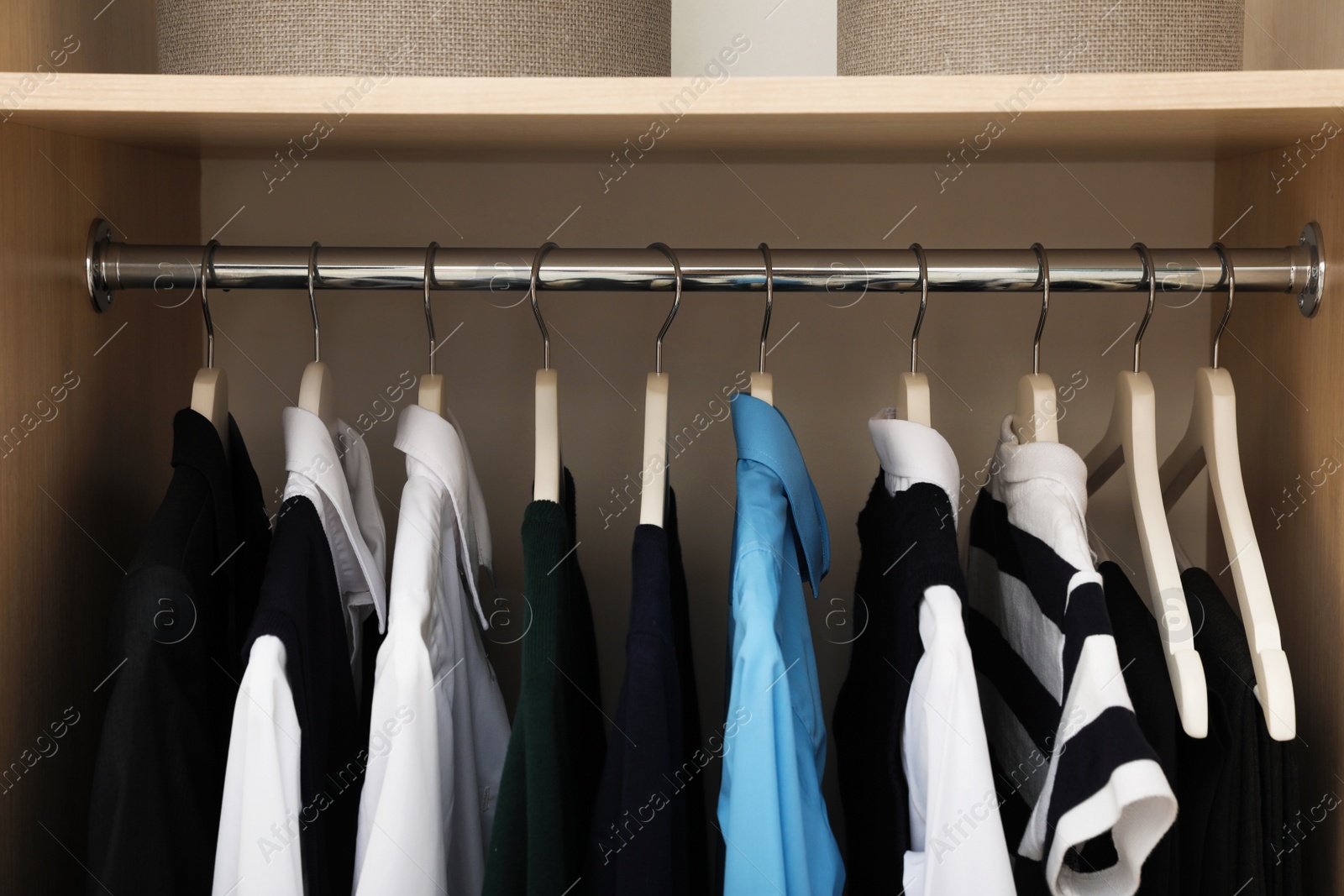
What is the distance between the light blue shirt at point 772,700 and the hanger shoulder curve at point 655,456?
0.06 metres

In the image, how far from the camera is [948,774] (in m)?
0.67

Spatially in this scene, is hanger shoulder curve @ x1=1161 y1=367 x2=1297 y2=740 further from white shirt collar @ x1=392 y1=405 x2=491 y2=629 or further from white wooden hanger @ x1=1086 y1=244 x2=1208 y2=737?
white shirt collar @ x1=392 y1=405 x2=491 y2=629

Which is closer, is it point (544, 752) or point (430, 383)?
point (544, 752)

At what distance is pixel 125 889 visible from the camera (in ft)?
2.22

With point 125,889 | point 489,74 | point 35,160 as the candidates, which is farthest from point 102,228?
point 125,889

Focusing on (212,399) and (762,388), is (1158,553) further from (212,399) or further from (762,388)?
(212,399)

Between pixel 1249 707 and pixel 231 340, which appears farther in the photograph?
pixel 231 340

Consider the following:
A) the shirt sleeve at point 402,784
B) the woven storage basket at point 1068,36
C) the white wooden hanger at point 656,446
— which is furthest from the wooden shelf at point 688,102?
the shirt sleeve at point 402,784

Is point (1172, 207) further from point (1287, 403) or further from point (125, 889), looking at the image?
point (125, 889)

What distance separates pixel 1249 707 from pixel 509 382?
0.79 meters

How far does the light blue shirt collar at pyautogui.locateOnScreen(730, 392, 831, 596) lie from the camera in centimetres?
77

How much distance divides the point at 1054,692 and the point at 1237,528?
0.20 m

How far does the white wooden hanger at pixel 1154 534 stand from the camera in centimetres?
73

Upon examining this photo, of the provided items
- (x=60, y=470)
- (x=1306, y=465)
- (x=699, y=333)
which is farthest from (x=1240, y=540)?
(x=60, y=470)
